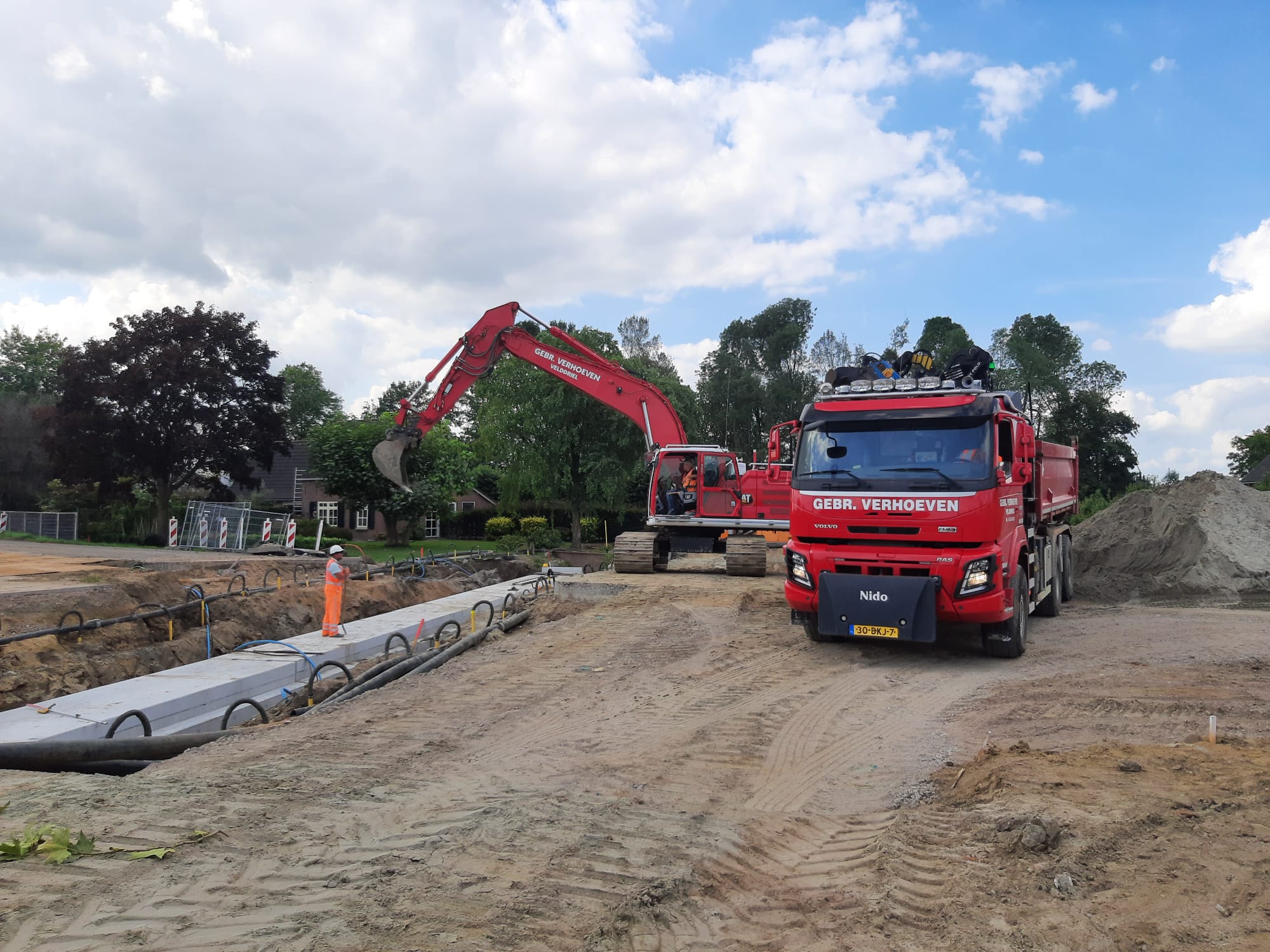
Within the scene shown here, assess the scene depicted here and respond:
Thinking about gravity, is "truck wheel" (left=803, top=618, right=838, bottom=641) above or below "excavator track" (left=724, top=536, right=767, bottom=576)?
below

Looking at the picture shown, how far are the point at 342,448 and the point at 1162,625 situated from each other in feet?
91.1

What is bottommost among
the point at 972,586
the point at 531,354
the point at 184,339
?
the point at 972,586

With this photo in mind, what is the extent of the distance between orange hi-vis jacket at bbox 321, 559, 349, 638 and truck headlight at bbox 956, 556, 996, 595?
8481 mm

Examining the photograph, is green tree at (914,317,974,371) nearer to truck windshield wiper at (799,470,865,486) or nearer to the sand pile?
the sand pile

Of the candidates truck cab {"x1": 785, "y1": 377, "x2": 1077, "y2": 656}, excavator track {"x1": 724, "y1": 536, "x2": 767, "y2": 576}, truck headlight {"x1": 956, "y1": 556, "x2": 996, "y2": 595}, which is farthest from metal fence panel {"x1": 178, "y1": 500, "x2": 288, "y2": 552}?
truck headlight {"x1": 956, "y1": 556, "x2": 996, "y2": 595}

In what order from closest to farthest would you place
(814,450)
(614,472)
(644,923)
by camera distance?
(644,923)
(814,450)
(614,472)

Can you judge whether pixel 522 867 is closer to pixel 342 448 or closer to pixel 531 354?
pixel 531 354

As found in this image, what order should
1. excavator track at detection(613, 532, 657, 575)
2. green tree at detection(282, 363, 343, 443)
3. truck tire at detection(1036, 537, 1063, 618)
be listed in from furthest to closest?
green tree at detection(282, 363, 343, 443)
excavator track at detection(613, 532, 657, 575)
truck tire at detection(1036, 537, 1063, 618)

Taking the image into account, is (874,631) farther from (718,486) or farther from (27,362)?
(27,362)

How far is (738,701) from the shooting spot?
729cm

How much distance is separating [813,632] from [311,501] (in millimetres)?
43306

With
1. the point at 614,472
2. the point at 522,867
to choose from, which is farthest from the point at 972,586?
the point at 614,472

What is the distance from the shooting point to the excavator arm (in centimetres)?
1594

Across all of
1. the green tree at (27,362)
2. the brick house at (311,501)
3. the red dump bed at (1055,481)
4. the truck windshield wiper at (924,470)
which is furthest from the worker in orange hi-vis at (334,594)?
the green tree at (27,362)
